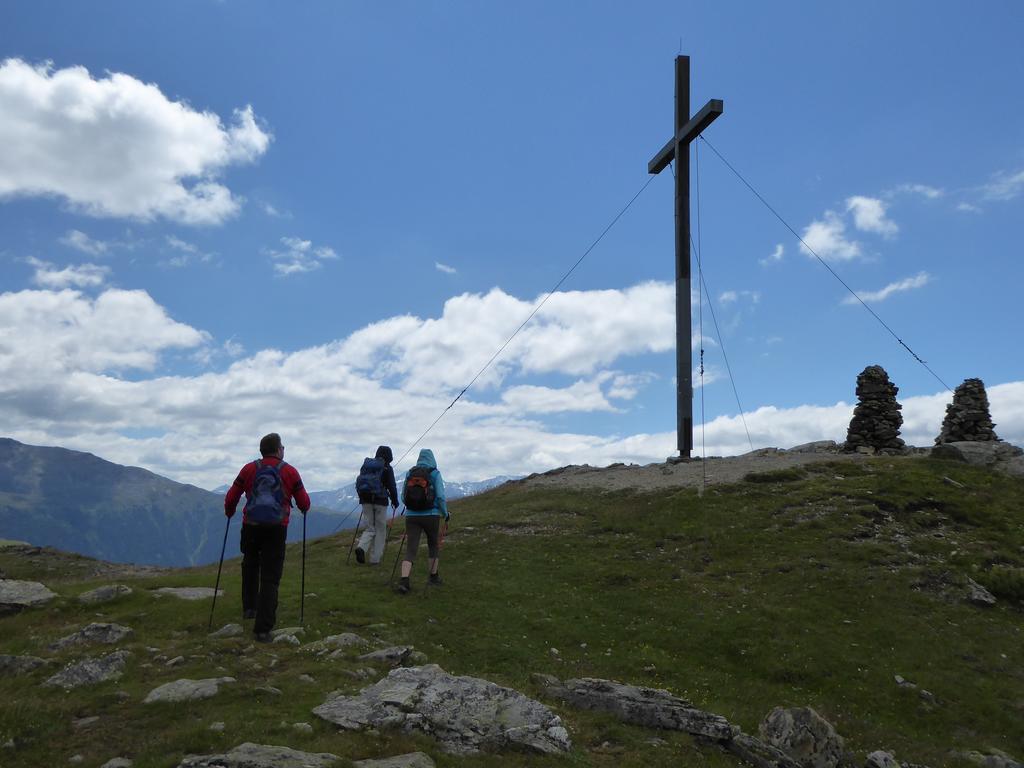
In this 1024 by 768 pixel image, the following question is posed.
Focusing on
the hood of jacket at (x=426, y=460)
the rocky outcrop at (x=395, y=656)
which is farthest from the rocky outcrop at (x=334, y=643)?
the hood of jacket at (x=426, y=460)

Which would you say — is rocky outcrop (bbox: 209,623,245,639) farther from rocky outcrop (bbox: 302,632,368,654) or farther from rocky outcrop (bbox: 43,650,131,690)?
rocky outcrop (bbox: 43,650,131,690)

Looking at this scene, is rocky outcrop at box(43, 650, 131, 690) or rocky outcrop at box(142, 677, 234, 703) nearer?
rocky outcrop at box(142, 677, 234, 703)

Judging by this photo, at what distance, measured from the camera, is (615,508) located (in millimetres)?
29109

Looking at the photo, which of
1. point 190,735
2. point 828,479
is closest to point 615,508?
point 828,479

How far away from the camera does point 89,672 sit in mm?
10664

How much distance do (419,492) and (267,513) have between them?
5363 mm

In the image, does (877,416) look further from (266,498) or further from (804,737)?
(266,498)

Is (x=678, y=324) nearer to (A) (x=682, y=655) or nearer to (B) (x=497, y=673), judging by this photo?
(A) (x=682, y=655)

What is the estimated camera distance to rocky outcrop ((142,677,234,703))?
9.54m

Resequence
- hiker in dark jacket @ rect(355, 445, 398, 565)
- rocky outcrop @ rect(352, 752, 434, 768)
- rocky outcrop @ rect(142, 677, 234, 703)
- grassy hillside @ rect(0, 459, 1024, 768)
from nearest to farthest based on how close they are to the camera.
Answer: rocky outcrop @ rect(352, 752, 434, 768) < grassy hillside @ rect(0, 459, 1024, 768) < rocky outcrop @ rect(142, 677, 234, 703) < hiker in dark jacket @ rect(355, 445, 398, 565)

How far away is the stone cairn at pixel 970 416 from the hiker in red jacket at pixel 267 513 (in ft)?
120

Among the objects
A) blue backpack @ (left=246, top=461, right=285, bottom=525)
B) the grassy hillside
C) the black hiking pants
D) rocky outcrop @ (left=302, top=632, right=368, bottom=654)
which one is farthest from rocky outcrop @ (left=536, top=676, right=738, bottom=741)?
blue backpack @ (left=246, top=461, right=285, bottom=525)

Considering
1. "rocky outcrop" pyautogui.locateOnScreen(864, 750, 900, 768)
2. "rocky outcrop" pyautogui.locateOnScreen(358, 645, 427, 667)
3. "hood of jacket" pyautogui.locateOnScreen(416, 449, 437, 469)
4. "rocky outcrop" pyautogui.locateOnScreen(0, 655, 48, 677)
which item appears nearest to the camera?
"rocky outcrop" pyautogui.locateOnScreen(864, 750, 900, 768)

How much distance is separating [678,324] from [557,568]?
50.6 feet
